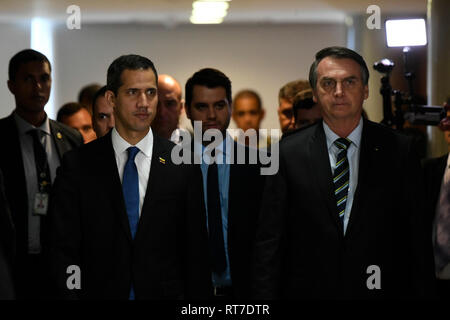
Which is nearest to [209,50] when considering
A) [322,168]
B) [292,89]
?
[292,89]

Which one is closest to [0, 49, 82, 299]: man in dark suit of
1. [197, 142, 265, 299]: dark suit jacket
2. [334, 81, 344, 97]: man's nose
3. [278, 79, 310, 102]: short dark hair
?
[197, 142, 265, 299]: dark suit jacket

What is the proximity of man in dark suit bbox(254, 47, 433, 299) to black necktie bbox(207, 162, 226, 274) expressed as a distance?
1.51 feet

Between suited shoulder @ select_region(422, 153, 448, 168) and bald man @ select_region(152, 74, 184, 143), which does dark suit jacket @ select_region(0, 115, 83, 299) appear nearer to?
bald man @ select_region(152, 74, 184, 143)

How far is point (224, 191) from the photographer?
11.3 ft

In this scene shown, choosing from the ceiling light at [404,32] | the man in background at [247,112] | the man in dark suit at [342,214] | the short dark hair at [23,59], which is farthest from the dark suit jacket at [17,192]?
the man in background at [247,112]

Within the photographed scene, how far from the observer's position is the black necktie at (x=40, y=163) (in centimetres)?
371

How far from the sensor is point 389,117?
386 cm

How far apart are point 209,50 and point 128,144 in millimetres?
7209

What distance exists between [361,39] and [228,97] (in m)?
5.10

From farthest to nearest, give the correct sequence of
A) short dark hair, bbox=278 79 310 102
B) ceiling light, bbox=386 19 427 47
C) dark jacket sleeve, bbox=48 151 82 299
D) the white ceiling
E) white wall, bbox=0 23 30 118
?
the white ceiling < white wall, bbox=0 23 30 118 < short dark hair, bbox=278 79 310 102 < ceiling light, bbox=386 19 427 47 < dark jacket sleeve, bbox=48 151 82 299

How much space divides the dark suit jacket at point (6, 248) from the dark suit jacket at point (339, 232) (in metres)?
0.94

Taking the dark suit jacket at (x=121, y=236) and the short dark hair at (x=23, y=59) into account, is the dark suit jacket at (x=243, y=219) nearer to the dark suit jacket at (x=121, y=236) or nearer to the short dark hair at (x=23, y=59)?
the dark suit jacket at (x=121, y=236)

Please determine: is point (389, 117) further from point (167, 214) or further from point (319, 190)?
point (167, 214)

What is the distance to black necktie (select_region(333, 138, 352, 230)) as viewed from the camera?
2889 millimetres
